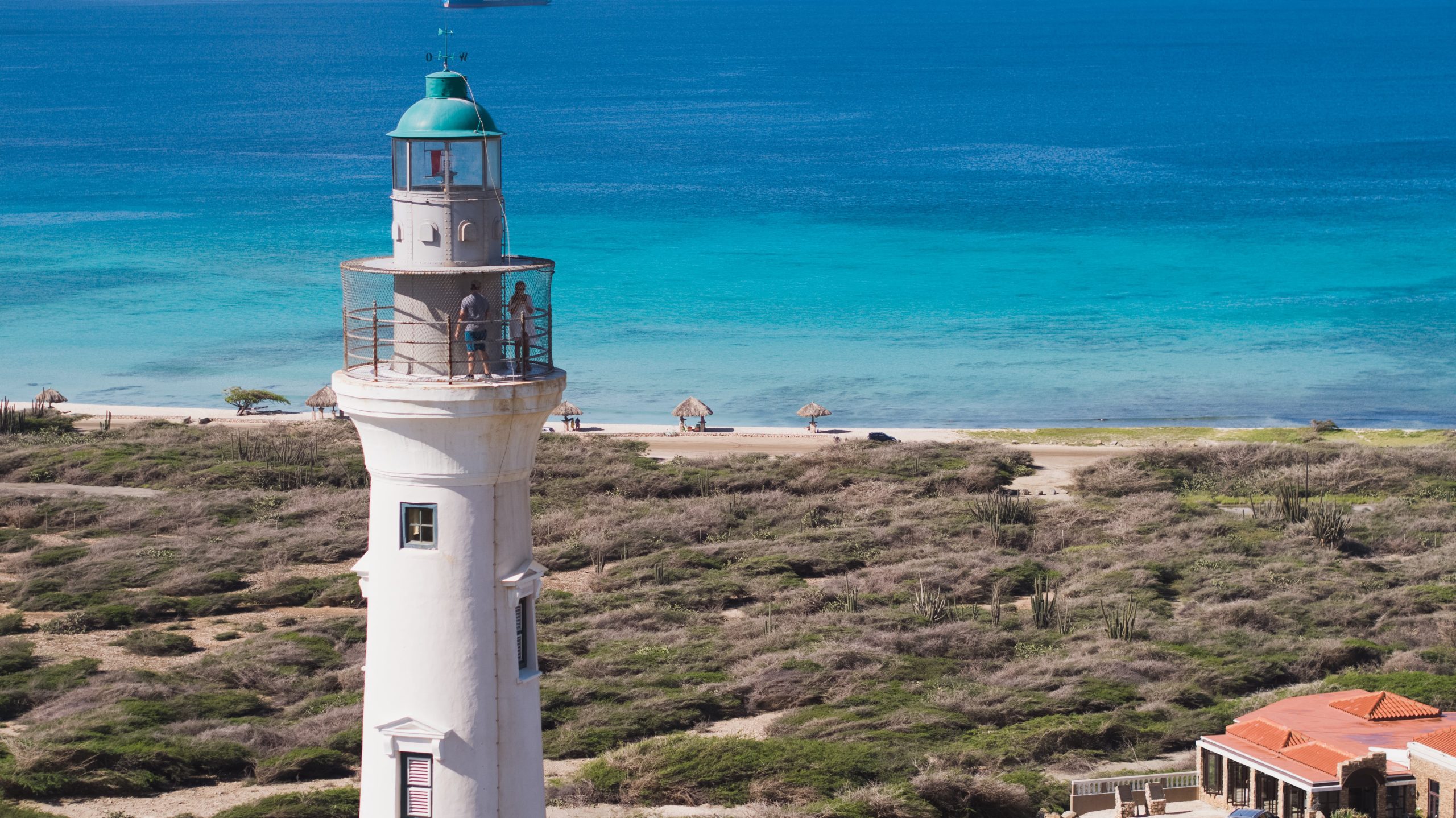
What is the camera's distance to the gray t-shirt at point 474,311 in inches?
307

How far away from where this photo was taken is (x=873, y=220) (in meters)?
92.2

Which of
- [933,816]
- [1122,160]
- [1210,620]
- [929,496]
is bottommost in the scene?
[933,816]

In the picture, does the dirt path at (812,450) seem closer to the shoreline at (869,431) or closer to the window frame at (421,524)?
the shoreline at (869,431)

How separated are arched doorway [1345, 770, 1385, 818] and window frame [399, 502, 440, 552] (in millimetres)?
10921

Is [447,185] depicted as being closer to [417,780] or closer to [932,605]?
[417,780]

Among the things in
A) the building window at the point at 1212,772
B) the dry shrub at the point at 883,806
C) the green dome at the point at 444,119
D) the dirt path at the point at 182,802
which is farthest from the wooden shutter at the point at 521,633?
the building window at the point at 1212,772

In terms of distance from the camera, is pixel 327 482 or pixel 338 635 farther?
pixel 327 482

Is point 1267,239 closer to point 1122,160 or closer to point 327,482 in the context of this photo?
point 1122,160

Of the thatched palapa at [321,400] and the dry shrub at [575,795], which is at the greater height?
the thatched palapa at [321,400]

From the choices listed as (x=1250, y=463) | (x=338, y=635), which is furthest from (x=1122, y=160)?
(x=338, y=635)

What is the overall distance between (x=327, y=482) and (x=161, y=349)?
32.2 meters

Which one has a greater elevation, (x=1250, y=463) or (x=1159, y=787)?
(x=1250, y=463)

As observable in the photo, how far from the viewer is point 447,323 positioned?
307 inches

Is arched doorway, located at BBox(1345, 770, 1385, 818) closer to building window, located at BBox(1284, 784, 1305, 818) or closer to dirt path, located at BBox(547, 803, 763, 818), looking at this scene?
building window, located at BBox(1284, 784, 1305, 818)
